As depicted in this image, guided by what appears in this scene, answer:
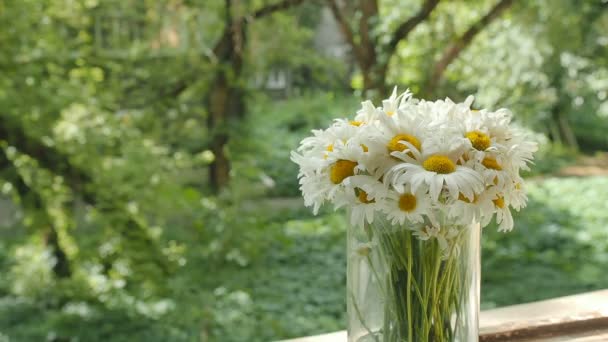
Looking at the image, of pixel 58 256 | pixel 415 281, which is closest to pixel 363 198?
pixel 415 281

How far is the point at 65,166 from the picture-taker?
2949 mm

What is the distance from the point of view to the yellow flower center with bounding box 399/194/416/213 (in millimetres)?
746

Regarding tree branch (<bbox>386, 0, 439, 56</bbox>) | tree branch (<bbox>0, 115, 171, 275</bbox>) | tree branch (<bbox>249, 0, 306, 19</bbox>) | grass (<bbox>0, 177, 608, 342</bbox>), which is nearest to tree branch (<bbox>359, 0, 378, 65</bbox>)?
tree branch (<bbox>386, 0, 439, 56</bbox>)

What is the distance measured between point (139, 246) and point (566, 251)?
210 cm

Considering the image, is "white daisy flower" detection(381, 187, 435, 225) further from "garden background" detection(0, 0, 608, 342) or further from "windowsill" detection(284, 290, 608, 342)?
"garden background" detection(0, 0, 608, 342)

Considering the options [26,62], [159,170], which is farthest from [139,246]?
[26,62]

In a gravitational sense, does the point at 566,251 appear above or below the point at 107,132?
below

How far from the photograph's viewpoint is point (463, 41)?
11.8 feet

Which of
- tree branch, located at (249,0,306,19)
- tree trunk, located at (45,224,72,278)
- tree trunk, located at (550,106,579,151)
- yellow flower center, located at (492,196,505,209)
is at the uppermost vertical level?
tree branch, located at (249,0,306,19)

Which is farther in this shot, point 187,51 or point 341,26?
point 341,26

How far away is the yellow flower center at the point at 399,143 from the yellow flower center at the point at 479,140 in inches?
2.3

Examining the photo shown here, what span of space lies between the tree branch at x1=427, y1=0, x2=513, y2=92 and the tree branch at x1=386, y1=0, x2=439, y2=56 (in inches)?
9.4

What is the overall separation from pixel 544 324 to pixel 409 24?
2.60m

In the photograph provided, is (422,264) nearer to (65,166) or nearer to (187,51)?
(65,166)
